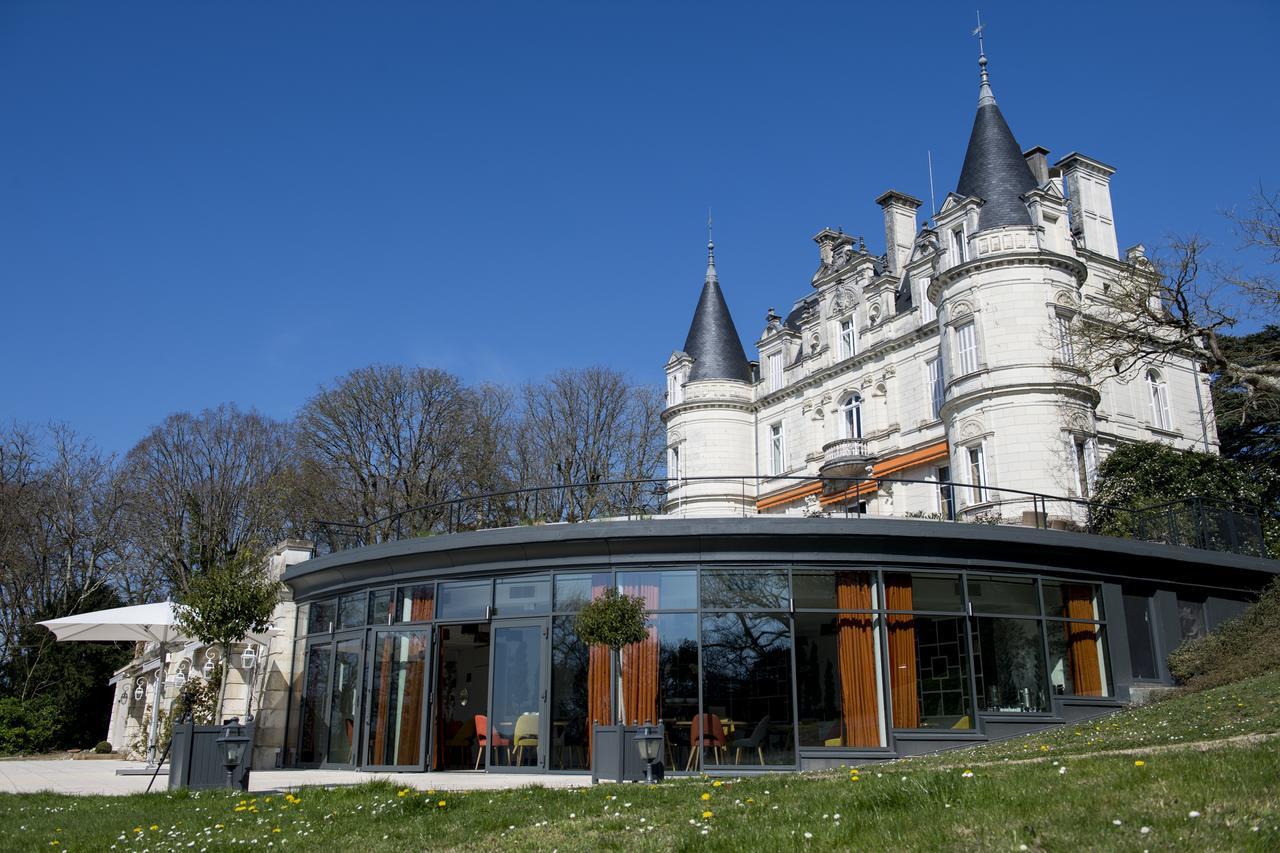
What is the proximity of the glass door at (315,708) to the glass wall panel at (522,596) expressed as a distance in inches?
161

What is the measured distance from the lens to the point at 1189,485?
1093 inches

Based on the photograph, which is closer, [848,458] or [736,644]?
[736,644]

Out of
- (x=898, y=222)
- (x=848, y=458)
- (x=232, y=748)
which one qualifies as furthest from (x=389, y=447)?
(x=232, y=748)

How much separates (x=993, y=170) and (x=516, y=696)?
27.7 metres

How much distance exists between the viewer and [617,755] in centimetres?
1277

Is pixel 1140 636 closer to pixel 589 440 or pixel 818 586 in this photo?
pixel 818 586

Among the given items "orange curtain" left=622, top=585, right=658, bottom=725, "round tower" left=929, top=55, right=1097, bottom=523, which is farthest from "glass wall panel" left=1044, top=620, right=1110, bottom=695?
"round tower" left=929, top=55, right=1097, bottom=523

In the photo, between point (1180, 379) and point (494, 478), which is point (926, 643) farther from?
point (494, 478)

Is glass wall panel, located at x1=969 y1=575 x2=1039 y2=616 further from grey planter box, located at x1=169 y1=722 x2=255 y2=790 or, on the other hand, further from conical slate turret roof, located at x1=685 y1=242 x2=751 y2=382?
conical slate turret roof, located at x1=685 y1=242 x2=751 y2=382

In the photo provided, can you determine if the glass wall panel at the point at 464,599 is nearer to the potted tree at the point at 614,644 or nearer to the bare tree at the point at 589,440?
the potted tree at the point at 614,644

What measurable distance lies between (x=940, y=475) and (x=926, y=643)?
21.9 meters

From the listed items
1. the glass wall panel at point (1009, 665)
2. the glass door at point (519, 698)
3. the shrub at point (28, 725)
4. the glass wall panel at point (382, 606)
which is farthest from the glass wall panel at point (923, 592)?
the shrub at point (28, 725)

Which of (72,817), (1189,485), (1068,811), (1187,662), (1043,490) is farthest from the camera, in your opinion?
(1043,490)

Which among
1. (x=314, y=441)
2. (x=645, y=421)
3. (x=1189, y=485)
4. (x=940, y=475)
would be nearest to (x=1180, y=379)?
(x=940, y=475)
